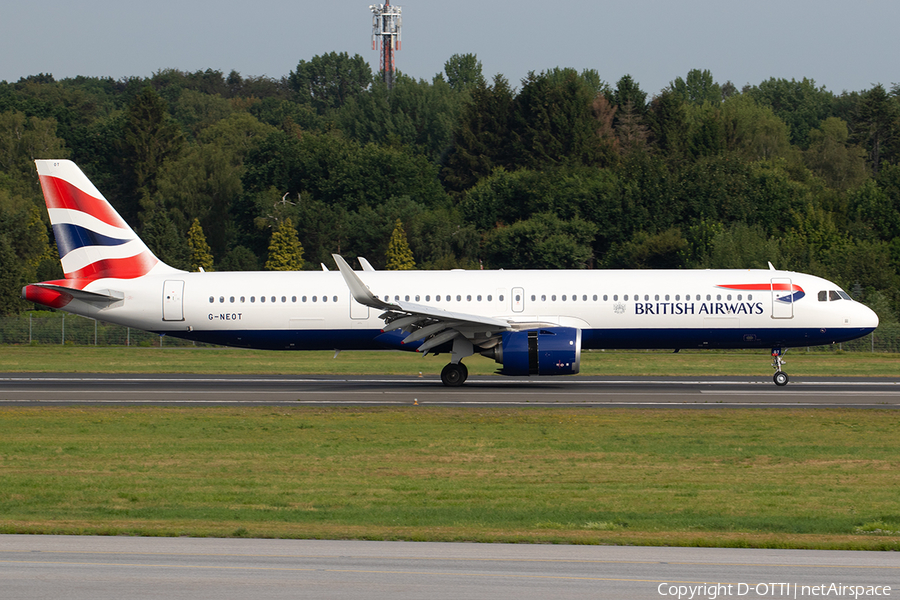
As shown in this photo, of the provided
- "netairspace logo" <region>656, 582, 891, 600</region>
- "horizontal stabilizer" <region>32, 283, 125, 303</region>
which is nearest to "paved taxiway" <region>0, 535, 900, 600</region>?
"netairspace logo" <region>656, 582, 891, 600</region>

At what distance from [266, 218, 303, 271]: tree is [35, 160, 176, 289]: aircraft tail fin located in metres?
→ 43.5

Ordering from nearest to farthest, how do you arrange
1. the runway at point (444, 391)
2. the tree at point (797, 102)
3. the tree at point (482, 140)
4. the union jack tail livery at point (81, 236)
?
the runway at point (444, 391) < the union jack tail livery at point (81, 236) < the tree at point (482, 140) < the tree at point (797, 102)

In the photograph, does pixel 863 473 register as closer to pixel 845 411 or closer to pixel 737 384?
pixel 845 411

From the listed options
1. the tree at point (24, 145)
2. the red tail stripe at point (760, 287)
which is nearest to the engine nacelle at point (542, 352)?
the red tail stripe at point (760, 287)

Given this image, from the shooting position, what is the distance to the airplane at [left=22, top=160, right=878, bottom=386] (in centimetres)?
3262

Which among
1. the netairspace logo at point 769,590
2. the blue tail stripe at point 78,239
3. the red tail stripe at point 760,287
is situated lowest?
the netairspace logo at point 769,590

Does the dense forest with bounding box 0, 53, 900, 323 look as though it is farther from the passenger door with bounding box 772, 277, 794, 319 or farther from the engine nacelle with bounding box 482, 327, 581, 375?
the engine nacelle with bounding box 482, 327, 581, 375

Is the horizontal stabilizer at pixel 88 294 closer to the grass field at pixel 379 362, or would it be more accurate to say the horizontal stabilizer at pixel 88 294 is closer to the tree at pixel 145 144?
the grass field at pixel 379 362

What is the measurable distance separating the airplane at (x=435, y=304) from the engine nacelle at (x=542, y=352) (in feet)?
0.89

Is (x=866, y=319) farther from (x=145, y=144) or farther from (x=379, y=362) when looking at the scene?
(x=145, y=144)

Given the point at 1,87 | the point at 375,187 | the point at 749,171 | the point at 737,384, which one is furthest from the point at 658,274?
the point at 1,87

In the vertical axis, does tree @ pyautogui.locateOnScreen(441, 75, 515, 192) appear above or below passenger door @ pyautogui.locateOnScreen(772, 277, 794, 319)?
above

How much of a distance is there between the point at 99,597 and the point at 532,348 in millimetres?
21596

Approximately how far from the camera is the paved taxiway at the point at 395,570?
32.7ft
